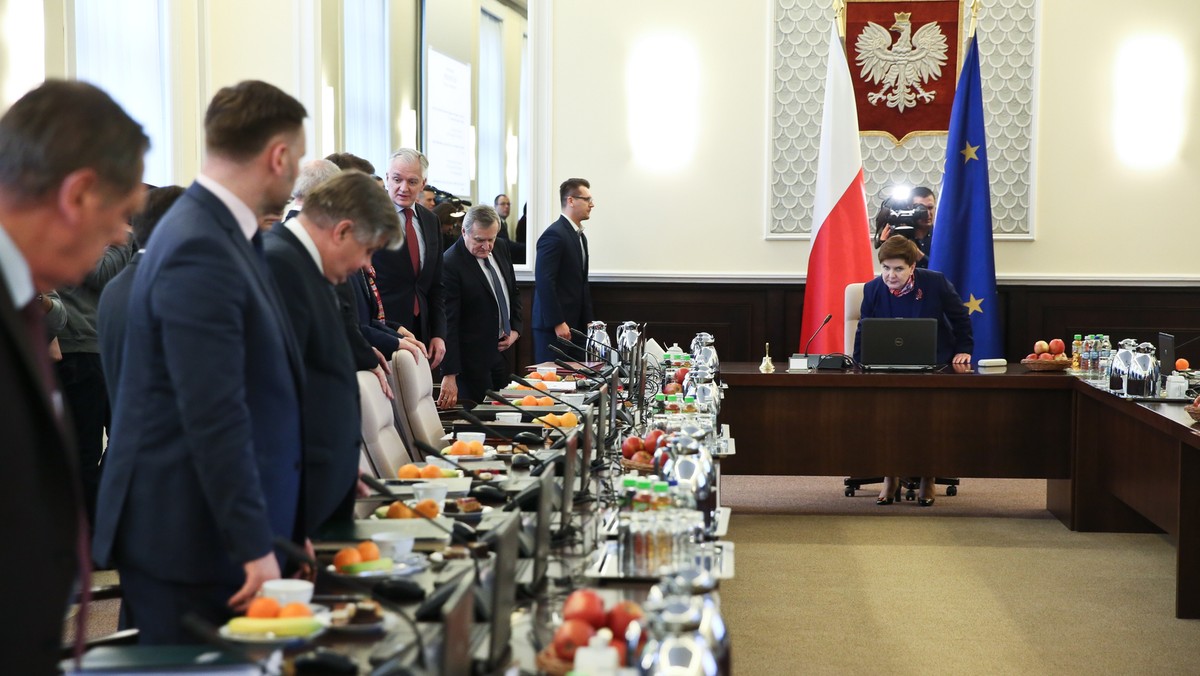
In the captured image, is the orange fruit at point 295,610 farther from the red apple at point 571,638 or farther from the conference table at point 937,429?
the conference table at point 937,429

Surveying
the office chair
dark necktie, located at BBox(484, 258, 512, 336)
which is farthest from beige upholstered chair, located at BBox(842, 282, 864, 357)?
dark necktie, located at BBox(484, 258, 512, 336)

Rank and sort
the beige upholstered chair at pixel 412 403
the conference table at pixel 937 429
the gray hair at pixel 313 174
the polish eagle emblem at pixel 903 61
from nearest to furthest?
the gray hair at pixel 313 174, the beige upholstered chair at pixel 412 403, the conference table at pixel 937 429, the polish eagle emblem at pixel 903 61

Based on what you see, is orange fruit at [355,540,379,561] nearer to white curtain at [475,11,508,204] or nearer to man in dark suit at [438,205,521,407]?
man in dark suit at [438,205,521,407]

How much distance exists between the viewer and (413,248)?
5258 mm

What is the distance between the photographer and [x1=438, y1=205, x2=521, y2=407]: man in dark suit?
579 cm

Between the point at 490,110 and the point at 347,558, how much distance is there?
9788 mm

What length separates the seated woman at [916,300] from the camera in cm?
566

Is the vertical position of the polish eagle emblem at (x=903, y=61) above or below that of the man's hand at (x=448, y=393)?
above

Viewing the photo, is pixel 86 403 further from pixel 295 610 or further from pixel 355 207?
pixel 295 610

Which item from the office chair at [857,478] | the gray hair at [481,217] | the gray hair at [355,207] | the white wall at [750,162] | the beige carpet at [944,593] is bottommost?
the beige carpet at [944,593]

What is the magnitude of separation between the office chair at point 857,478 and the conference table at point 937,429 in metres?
0.45

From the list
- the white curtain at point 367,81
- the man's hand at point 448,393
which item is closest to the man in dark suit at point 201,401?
the man's hand at point 448,393

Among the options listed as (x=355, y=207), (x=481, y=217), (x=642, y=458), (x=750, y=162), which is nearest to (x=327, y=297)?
(x=355, y=207)

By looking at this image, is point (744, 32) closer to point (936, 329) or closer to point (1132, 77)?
point (1132, 77)
